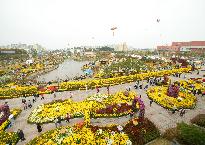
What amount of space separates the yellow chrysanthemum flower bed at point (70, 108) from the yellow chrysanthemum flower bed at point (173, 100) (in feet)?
13.5

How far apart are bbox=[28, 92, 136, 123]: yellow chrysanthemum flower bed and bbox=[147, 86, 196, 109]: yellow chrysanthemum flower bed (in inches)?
162

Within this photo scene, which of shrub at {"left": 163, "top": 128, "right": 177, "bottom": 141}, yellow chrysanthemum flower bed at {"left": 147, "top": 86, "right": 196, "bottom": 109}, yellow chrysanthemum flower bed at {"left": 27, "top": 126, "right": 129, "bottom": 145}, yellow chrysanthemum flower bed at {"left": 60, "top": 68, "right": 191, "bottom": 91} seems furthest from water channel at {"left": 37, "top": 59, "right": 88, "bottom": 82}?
shrub at {"left": 163, "top": 128, "right": 177, "bottom": 141}

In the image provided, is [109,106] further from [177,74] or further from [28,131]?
[177,74]

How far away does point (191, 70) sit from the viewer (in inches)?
2216

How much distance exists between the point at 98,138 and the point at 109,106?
8114 millimetres

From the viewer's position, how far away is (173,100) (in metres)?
30.0

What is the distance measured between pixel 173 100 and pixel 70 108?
15.3 meters

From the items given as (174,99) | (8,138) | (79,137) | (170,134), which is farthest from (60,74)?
(170,134)

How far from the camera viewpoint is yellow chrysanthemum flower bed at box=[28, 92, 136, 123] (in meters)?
26.5

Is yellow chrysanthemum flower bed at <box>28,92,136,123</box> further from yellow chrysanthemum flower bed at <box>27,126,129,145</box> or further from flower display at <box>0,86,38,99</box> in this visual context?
flower display at <box>0,86,38,99</box>

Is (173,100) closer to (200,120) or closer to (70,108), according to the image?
(200,120)

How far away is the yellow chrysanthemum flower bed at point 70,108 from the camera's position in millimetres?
26484

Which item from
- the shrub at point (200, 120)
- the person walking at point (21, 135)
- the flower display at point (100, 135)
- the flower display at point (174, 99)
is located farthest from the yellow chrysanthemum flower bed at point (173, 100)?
the person walking at point (21, 135)

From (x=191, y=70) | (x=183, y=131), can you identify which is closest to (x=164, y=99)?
(x=183, y=131)
